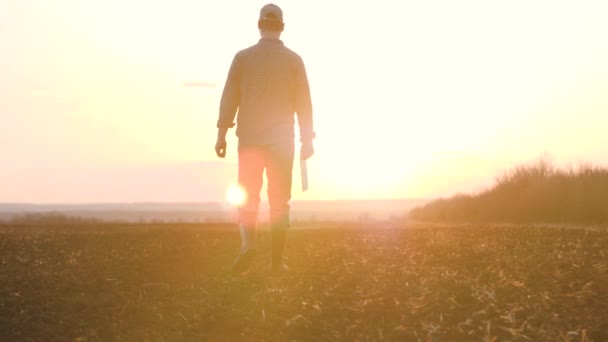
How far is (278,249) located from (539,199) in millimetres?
11082

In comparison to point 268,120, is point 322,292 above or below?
below

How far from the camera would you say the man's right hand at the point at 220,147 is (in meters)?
9.10

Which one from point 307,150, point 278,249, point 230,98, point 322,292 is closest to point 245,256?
point 278,249

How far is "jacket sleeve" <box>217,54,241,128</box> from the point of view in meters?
9.01

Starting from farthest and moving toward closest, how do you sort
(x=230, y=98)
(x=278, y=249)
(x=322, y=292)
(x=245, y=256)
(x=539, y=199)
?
1. (x=539, y=199)
2. (x=230, y=98)
3. (x=278, y=249)
4. (x=245, y=256)
5. (x=322, y=292)

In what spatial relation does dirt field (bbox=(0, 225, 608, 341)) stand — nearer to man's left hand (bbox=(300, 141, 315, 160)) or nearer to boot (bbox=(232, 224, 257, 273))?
boot (bbox=(232, 224, 257, 273))

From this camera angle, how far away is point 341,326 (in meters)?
6.13

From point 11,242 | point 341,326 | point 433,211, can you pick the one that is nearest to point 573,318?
Result: point 341,326

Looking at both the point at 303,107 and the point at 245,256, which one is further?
the point at 303,107

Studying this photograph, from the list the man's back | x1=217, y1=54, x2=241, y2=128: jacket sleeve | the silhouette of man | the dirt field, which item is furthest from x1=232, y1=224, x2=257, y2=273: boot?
x1=217, y1=54, x2=241, y2=128: jacket sleeve

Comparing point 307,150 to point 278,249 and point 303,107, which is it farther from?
point 278,249

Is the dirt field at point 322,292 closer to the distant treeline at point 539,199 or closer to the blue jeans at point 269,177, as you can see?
the blue jeans at point 269,177

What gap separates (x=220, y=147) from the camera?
914cm

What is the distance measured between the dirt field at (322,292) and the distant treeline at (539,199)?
6896 mm
